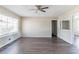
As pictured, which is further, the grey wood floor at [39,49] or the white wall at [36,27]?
the white wall at [36,27]

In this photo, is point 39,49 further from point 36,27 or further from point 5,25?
point 36,27

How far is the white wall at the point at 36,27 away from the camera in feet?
38.9

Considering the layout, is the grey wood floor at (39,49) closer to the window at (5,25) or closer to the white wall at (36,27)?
the window at (5,25)

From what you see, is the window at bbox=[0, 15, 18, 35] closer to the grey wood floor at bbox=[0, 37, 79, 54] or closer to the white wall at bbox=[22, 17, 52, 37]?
the grey wood floor at bbox=[0, 37, 79, 54]

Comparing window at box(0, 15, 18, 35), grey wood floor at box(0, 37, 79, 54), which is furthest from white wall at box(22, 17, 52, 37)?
grey wood floor at box(0, 37, 79, 54)

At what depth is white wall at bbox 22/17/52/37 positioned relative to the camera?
11867mm

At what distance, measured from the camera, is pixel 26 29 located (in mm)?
11883

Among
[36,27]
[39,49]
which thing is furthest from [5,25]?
[36,27]

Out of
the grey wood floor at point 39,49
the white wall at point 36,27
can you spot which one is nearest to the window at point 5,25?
the grey wood floor at point 39,49
